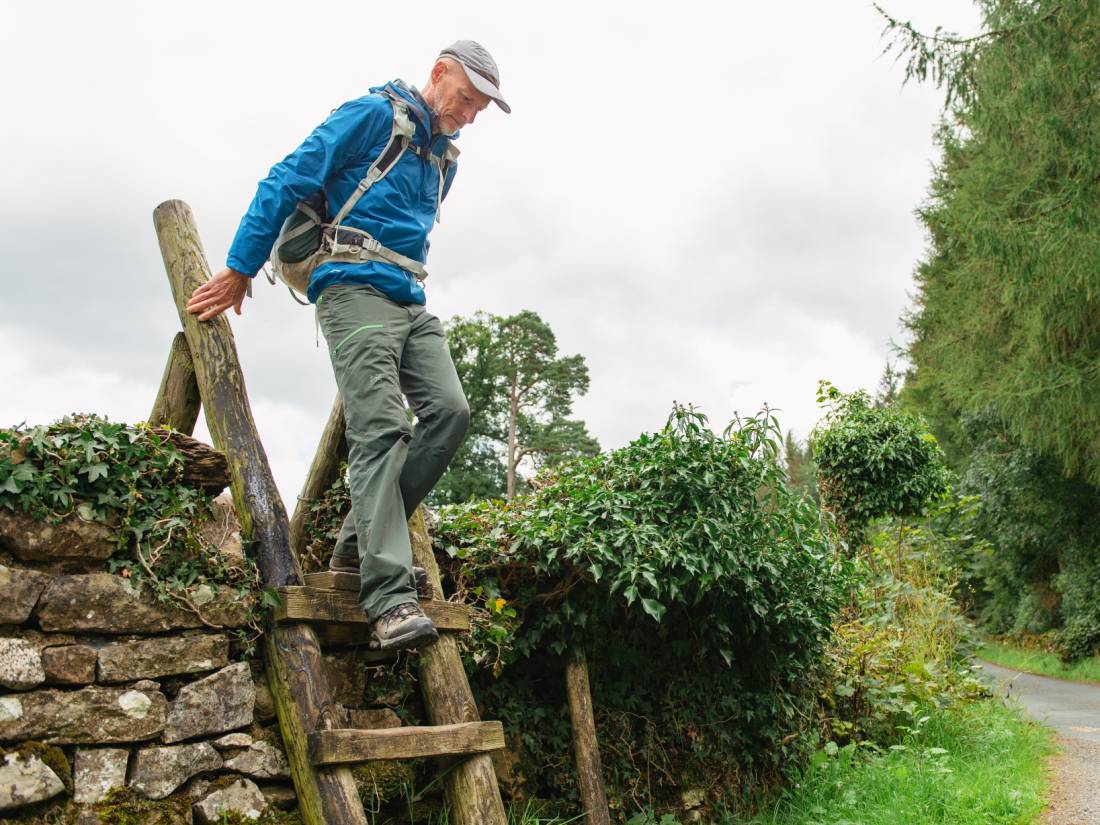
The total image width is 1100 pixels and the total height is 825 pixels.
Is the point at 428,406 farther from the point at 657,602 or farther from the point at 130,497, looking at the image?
the point at 657,602

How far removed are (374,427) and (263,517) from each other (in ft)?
1.61

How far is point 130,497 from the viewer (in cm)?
286

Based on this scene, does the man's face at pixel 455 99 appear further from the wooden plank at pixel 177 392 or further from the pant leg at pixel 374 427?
the wooden plank at pixel 177 392

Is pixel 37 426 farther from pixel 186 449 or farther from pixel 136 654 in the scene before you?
pixel 136 654

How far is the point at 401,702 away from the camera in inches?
138

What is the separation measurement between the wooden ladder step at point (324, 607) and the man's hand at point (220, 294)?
997 millimetres

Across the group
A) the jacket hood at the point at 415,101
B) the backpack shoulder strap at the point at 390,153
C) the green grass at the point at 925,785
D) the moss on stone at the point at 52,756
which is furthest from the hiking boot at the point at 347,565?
the green grass at the point at 925,785

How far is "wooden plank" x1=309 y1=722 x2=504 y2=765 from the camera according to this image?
8.93ft

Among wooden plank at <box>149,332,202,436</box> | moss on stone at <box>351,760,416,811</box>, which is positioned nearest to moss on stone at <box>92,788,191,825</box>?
moss on stone at <box>351,760,416,811</box>

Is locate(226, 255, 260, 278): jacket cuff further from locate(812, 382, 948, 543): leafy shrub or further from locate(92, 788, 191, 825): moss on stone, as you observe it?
locate(812, 382, 948, 543): leafy shrub

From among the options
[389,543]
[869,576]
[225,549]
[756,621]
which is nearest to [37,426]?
[225,549]

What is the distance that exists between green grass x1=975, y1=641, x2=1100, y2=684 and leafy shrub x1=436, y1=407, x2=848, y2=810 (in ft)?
31.9

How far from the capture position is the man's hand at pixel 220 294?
3.21 m

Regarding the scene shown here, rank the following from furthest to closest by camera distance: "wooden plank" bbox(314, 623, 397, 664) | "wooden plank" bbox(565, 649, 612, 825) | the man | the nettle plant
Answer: "wooden plank" bbox(565, 649, 612, 825), "wooden plank" bbox(314, 623, 397, 664), the man, the nettle plant
